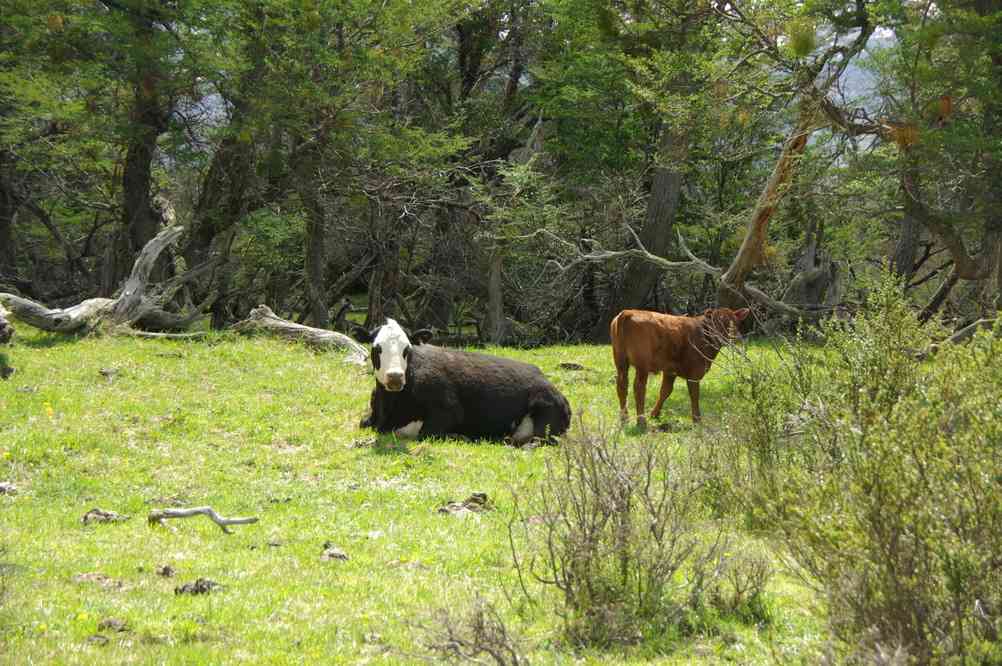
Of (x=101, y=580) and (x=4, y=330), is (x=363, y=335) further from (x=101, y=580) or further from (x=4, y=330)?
(x=101, y=580)

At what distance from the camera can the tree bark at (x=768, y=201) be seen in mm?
16516

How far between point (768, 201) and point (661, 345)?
5.29 meters

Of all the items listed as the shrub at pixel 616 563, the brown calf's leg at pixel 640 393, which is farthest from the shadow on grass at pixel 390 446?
the shrub at pixel 616 563

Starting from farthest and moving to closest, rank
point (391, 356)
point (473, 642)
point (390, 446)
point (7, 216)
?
point (7, 216), point (391, 356), point (390, 446), point (473, 642)

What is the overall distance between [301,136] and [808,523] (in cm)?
2004

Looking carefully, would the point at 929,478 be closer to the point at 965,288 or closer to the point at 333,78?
the point at 333,78

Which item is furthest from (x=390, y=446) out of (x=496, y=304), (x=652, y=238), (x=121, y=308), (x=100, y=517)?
(x=496, y=304)

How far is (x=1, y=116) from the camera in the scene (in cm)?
2264

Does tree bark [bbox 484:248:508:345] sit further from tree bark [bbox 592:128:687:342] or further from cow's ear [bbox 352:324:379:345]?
cow's ear [bbox 352:324:379:345]

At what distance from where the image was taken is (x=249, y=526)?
27.6 feet

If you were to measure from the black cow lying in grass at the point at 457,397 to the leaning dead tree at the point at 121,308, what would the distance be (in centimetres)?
740

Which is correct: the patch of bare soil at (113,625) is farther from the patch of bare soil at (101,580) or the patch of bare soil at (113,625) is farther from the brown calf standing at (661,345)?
the brown calf standing at (661,345)

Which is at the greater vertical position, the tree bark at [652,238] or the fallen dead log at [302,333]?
the tree bark at [652,238]

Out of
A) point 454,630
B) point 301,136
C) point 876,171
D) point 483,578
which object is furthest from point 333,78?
point 454,630
